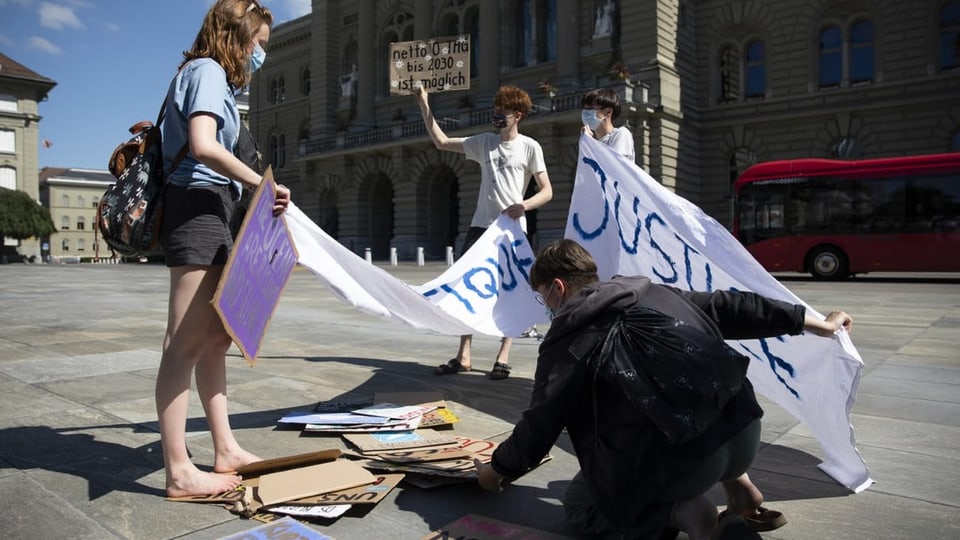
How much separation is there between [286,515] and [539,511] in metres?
0.85

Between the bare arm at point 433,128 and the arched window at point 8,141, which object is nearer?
the bare arm at point 433,128

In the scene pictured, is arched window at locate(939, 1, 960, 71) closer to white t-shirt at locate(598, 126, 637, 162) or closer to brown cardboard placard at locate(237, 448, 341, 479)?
white t-shirt at locate(598, 126, 637, 162)

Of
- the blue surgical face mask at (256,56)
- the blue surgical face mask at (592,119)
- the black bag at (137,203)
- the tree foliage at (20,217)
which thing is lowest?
the black bag at (137,203)

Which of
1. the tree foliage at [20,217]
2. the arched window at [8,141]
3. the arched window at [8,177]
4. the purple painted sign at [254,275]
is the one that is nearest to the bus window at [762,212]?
the purple painted sign at [254,275]

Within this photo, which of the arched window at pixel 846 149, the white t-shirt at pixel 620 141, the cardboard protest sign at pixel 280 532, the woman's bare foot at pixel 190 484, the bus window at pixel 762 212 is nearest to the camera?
the cardboard protest sign at pixel 280 532

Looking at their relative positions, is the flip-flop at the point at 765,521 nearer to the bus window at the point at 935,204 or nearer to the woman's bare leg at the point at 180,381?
the woman's bare leg at the point at 180,381

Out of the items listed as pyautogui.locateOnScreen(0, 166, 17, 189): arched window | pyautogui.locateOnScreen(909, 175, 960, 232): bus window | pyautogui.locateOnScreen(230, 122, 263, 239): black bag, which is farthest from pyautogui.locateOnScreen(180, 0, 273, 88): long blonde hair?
pyautogui.locateOnScreen(0, 166, 17, 189): arched window

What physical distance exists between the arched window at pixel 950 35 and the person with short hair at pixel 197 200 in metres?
29.3

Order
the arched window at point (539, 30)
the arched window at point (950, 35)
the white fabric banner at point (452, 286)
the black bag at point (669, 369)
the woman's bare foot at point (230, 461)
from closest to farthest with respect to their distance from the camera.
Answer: the black bag at point (669, 369)
the woman's bare foot at point (230, 461)
the white fabric banner at point (452, 286)
the arched window at point (950, 35)
the arched window at point (539, 30)

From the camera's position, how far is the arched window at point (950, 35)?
24641 mm

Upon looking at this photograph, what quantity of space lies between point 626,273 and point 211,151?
226 centimetres

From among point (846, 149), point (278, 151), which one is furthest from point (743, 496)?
point (278, 151)

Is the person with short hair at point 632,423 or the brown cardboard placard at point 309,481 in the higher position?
the person with short hair at point 632,423

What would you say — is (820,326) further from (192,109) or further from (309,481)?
(192,109)
